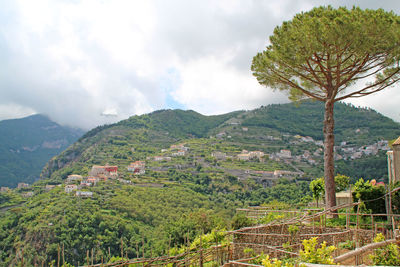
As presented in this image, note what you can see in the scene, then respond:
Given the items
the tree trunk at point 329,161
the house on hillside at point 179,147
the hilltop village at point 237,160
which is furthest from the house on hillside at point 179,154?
the tree trunk at point 329,161

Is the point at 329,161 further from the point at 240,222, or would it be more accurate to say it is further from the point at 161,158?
the point at 161,158

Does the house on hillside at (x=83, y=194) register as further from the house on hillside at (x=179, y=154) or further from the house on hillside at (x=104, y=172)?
the house on hillside at (x=179, y=154)

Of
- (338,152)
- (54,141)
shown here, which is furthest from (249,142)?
(54,141)

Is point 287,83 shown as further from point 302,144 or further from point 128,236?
point 302,144

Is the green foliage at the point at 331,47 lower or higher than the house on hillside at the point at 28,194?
higher

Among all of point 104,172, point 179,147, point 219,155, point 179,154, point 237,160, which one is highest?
point 179,147

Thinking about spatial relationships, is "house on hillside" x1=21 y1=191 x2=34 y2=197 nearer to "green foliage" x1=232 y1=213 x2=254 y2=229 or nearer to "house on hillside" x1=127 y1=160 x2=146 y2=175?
"house on hillside" x1=127 y1=160 x2=146 y2=175

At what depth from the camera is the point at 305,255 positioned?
11.2 feet

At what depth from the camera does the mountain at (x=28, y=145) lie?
10381 centimetres

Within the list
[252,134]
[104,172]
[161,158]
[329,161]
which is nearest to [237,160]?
[252,134]

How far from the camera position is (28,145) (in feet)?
457

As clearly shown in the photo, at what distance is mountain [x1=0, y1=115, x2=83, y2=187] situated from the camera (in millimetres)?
103812

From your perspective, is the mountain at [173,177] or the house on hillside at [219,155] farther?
the house on hillside at [219,155]

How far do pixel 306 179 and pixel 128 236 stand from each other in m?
35.7
